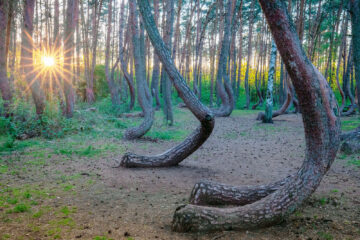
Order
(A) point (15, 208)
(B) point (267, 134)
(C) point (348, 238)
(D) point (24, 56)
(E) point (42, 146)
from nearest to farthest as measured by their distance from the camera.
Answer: (C) point (348, 238), (A) point (15, 208), (E) point (42, 146), (D) point (24, 56), (B) point (267, 134)

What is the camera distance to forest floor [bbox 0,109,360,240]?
2.85 meters

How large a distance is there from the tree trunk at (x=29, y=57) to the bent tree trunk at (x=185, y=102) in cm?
511

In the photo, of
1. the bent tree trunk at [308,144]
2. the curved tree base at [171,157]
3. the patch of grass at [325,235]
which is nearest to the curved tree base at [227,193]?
the bent tree trunk at [308,144]

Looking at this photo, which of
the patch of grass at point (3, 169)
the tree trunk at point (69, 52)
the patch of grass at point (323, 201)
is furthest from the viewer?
the tree trunk at point (69, 52)

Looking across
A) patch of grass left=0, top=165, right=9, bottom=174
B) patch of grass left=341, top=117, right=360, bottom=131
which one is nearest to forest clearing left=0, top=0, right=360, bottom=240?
patch of grass left=0, top=165, right=9, bottom=174

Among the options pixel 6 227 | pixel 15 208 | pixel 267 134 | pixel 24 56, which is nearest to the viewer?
pixel 6 227

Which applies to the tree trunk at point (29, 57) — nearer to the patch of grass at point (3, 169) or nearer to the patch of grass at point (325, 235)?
the patch of grass at point (3, 169)

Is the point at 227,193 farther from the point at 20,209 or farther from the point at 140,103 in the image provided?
the point at 140,103

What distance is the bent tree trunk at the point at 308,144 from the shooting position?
103 inches

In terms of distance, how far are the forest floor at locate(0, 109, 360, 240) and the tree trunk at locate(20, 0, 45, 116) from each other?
1.76 m

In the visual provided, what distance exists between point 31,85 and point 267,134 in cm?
878

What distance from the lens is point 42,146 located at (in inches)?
286

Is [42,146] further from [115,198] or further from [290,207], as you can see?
[290,207]

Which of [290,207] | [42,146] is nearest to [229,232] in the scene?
[290,207]
